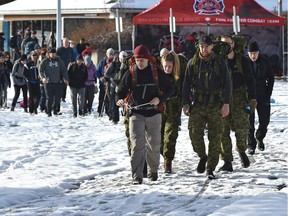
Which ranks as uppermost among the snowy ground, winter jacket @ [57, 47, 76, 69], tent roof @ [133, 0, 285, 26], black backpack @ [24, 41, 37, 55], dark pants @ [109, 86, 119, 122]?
tent roof @ [133, 0, 285, 26]

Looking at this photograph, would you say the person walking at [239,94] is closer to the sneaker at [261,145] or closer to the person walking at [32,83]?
the sneaker at [261,145]

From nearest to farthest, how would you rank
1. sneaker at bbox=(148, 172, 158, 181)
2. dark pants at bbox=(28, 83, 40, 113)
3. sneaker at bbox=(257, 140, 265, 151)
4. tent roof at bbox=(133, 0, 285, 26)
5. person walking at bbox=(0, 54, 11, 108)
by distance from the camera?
sneaker at bbox=(148, 172, 158, 181) < sneaker at bbox=(257, 140, 265, 151) < dark pants at bbox=(28, 83, 40, 113) < person walking at bbox=(0, 54, 11, 108) < tent roof at bbox=(133, 0, 285, 26)

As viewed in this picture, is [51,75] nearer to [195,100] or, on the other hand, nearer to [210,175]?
[195,100]

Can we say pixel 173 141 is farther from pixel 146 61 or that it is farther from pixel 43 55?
pixel 43 55

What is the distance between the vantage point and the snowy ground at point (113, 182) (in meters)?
8.91

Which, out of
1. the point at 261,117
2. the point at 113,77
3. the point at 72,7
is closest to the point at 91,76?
the point at 113,77

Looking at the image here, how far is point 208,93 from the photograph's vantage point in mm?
10727

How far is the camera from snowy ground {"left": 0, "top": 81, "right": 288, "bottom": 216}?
29.2 feet

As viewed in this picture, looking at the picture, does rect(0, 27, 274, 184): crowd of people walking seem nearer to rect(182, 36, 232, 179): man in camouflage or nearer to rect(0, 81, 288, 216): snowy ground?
rect(182, 36, 232, 179): man in camouflage

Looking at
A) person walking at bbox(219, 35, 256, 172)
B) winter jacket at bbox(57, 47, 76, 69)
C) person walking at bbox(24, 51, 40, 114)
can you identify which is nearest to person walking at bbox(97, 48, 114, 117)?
person walking at bbox(24, 51, 40, 114)

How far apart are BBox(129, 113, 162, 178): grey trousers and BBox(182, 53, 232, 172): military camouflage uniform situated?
52 centimetres

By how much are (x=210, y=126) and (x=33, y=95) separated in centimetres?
1152

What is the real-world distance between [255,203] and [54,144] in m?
6.95

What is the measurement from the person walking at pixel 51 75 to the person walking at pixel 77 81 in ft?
0.70
